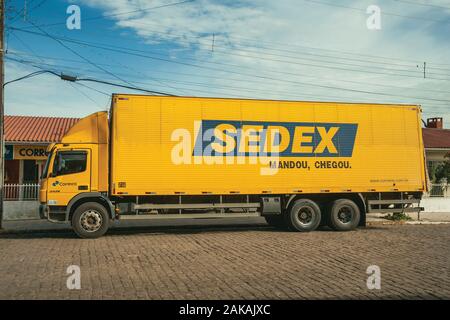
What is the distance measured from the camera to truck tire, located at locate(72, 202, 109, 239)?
39.6 feet

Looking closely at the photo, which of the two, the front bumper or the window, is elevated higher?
the window

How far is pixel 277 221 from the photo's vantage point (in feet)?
48.3

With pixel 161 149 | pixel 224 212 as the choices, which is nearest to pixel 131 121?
pixel 161 149

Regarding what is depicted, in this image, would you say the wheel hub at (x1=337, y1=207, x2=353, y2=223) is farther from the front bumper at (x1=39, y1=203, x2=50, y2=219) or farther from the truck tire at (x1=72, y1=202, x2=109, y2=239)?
the front bumper at (x1=39, y1=203, x2=50, y2=219)

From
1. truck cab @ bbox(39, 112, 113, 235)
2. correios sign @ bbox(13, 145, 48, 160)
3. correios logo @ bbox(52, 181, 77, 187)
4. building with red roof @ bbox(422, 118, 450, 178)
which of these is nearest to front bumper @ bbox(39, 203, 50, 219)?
truck cab @ bbox(39, 112, 113, 235)

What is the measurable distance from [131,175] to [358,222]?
747cm

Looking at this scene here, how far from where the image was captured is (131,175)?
1230 cm

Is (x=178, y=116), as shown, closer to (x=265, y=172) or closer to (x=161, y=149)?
(x=161, y=149)

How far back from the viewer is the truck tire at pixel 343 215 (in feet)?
44.7

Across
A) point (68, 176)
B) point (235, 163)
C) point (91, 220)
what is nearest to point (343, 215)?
point (235, 163)

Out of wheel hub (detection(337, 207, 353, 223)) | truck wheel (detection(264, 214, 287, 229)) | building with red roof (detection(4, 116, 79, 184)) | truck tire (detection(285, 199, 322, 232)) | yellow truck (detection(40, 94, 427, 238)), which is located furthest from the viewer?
building with red roof (detection(4, 116, 79, 184))

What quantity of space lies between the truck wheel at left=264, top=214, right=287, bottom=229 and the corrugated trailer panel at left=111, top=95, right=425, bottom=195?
157 centimetres

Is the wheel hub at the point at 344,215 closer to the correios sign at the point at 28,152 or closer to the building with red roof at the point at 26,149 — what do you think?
the building with red roof at the point at 26,149
